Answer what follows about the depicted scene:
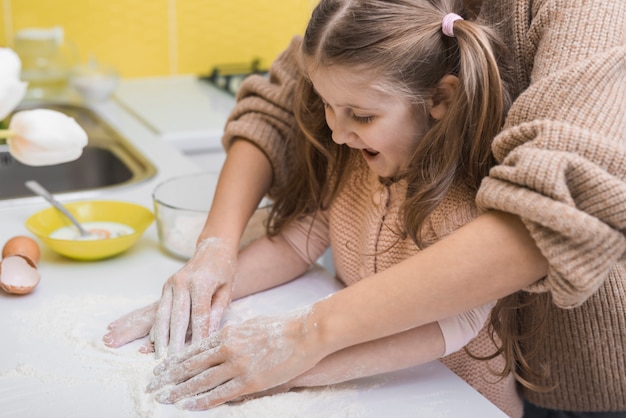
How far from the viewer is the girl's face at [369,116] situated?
3.26 ft

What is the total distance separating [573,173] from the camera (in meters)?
0.83

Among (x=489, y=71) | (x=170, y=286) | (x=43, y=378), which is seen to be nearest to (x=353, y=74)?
(x=489, y=71)

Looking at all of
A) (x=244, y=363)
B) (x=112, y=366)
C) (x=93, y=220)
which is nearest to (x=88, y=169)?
(x=93, y=220)

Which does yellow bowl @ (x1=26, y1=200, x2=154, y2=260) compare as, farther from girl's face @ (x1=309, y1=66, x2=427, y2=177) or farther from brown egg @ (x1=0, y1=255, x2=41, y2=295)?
girl's face @ (x1=309, y1=66, x2=427, y2=177)

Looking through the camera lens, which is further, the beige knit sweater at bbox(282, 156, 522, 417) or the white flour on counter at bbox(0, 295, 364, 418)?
the beige knit sweater at bbox(282, 156, 522, 417)

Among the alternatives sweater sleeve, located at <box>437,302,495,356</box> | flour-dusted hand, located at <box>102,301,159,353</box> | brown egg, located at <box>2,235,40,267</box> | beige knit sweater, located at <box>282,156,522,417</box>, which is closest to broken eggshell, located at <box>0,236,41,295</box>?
brown egg, located at <box>2,235,40,267</box>

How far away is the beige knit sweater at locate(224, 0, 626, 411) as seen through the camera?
82 cm

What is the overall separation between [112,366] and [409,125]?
1.64 ft

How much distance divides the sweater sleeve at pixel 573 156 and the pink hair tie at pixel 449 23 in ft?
0.38

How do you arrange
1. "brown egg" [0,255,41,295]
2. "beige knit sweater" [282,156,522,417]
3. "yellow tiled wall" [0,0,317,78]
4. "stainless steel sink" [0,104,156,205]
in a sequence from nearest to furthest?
"beige knit sweater" [282,156,522,417]
"brown egg" [0,255,41,295]
"stainless steel sink" [0,104,156,205]
"yellow tiled wall" [0,0,317,78]

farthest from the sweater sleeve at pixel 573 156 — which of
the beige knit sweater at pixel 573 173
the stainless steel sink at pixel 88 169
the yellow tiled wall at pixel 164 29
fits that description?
the yellow tiled wall at pixel 164 29

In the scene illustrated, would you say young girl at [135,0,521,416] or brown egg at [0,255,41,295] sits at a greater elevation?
young girl at [135,0,521,416]

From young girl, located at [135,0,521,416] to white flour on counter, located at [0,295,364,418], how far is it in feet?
0.09

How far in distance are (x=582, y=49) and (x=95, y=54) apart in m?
1.61
